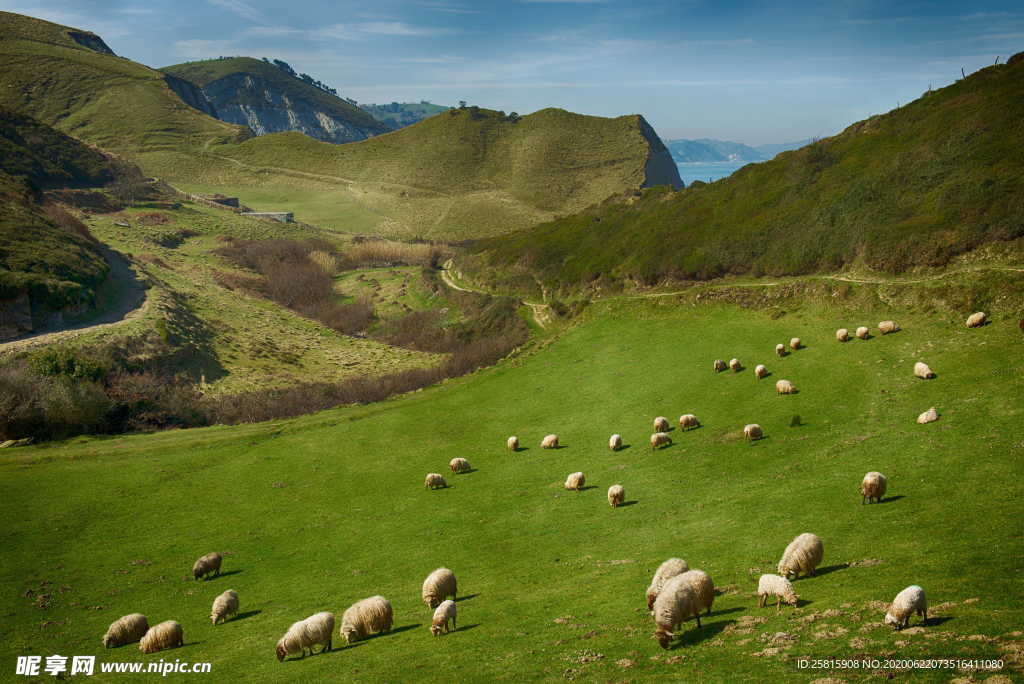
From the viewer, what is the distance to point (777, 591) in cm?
1744

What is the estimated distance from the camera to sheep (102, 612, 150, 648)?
22031 mm

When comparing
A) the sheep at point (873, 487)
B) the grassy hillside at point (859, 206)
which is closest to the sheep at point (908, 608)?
the sheep at point (873, 487)

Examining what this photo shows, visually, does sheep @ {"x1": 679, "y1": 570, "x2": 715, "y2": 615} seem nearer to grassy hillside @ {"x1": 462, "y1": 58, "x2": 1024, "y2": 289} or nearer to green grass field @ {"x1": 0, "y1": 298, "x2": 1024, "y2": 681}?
green grass field @ {"x1": 0, "y1": 298, "x2": 1024, "y2": 681}

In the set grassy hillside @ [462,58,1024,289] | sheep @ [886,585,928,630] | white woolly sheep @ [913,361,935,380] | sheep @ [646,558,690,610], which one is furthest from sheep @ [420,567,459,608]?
grassy hillside @ [462,58,1024,289]

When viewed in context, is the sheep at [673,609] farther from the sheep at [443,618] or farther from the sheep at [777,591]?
the sheep at [443,618]

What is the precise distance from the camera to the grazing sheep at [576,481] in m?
32.3

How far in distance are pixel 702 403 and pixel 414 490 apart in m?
16.7

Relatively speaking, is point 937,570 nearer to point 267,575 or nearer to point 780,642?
point 780,642

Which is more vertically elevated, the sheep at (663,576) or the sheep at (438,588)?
the sheep at (663,576)

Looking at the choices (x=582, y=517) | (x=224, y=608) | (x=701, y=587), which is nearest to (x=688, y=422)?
(x=582, y=517)

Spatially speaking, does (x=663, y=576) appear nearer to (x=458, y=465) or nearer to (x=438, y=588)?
(x=438, y=588)

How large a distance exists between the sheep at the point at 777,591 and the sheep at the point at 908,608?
2.72 m

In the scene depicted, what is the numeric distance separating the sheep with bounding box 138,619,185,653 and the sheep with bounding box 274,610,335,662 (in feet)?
12.1

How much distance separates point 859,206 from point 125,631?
56.6 meters
